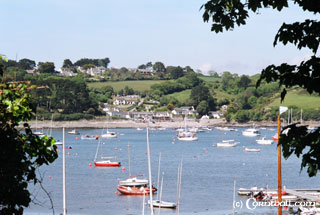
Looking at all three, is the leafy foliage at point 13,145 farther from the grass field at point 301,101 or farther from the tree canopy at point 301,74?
the grass field at point 301,101

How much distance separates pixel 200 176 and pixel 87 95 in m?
137

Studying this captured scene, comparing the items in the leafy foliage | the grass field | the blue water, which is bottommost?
the blue water

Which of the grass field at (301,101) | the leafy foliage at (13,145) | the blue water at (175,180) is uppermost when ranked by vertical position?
the grass field at (301,101)

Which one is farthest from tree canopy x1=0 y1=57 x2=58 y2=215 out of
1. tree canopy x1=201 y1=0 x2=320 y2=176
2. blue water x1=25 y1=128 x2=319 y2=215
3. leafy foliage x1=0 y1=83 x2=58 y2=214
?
blue water x1=25 y1=128 x2=319 y2=215

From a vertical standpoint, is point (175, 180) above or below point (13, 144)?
below

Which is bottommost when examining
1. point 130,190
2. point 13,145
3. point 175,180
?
point 175,180

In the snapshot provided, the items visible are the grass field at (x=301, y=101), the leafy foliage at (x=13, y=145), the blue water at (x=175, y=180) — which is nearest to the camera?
the leafy foliage at (x=13, y=145)

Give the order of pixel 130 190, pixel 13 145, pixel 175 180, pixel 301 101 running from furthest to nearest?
1. pixel 301 101
2. pixel 175 180
3. pixel 130 190
4. pixel 13 145

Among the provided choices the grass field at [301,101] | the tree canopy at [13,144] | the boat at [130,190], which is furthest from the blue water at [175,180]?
the grass field at [301,101]

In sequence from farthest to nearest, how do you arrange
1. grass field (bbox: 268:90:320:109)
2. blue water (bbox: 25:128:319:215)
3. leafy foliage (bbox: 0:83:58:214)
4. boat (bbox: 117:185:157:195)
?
grass field (bbox: 268:90:320:109), boat (bbox: 117:185:157:195), blue water (bbox: 25:128:319:215), leafy foliage (bbox: 0:83:58:214)

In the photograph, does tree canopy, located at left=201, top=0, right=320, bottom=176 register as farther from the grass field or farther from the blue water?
the grass field

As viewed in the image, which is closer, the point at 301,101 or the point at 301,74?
the point at 301,74

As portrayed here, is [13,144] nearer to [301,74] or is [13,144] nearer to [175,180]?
[301,74]

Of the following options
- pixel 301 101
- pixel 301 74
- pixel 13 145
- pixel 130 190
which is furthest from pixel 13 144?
pixel 301 101
